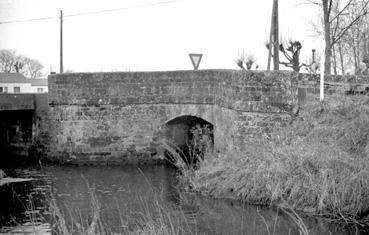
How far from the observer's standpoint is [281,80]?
1345 centimetres

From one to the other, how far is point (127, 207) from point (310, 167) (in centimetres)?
344

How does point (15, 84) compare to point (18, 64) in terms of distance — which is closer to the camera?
point (15, 84)

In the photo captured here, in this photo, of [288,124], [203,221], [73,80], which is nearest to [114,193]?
[203,221]

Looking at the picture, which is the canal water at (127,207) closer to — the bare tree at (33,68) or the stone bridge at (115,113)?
the stone bridge at (115,113)

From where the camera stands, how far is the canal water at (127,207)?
Answer: 9391 mm

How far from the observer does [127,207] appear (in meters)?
11.1

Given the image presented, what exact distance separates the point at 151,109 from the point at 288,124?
16.1 feet

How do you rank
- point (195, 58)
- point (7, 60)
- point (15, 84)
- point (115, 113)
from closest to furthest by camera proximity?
point (195, 58) < point (115, 113) < point (15, 84) < point (7, 60)

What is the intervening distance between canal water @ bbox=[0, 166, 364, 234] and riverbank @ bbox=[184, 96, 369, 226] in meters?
0.37

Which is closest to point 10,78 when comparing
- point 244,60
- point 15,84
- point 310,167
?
point 15,84

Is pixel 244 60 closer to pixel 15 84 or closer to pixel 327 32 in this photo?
pixel 327 32

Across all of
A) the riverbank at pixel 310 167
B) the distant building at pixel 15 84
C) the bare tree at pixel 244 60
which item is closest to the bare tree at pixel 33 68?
the distant building at pixel 15 84

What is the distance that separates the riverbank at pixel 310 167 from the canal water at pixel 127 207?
0.37 meters

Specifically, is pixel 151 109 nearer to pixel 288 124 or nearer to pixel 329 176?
pixel 288 124
